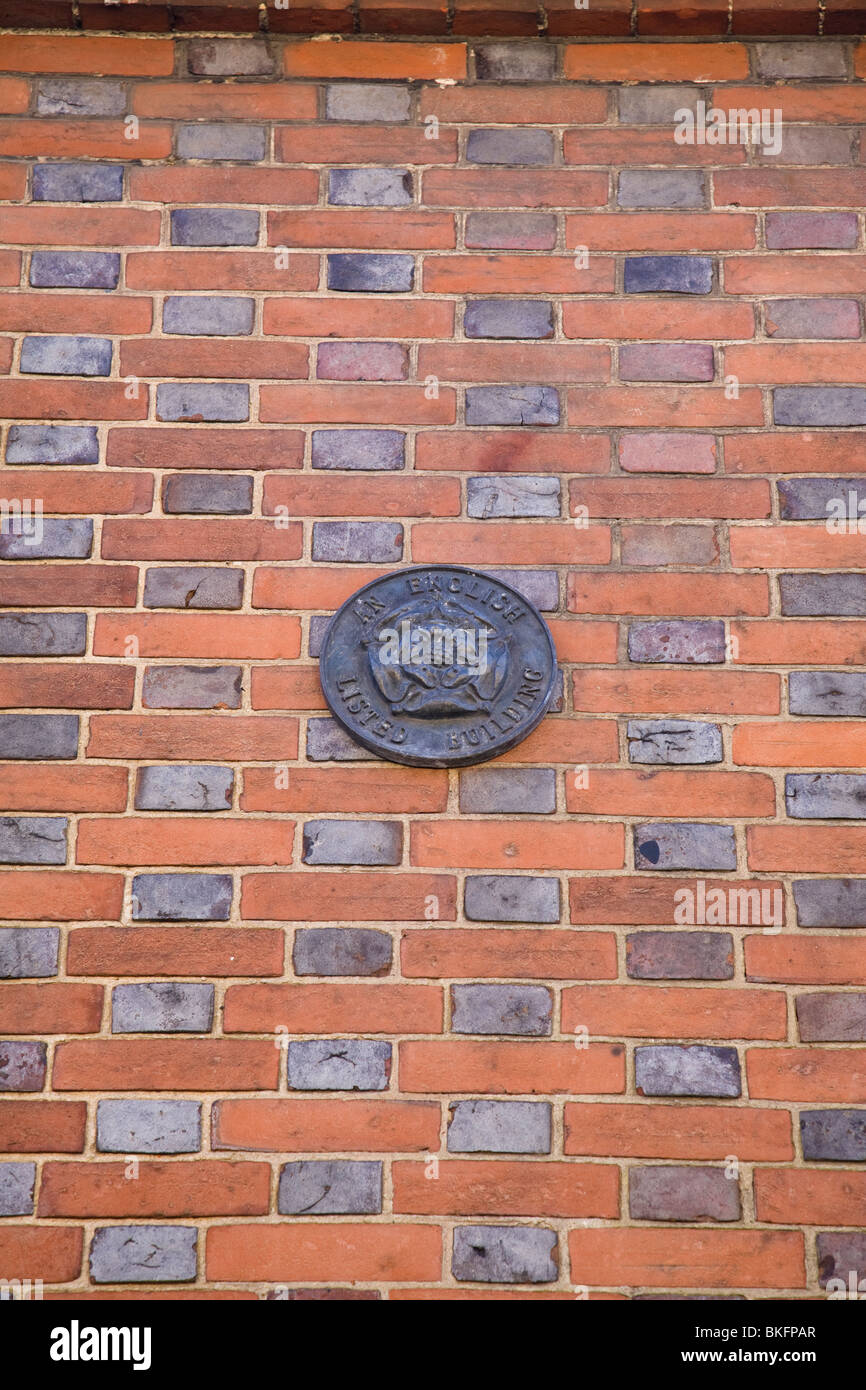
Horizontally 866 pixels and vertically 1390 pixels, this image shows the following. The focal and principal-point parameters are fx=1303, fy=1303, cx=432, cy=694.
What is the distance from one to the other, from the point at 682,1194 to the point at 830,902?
21.6 inches

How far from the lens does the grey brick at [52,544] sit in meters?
2.42

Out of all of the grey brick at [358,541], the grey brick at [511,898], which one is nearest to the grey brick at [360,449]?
the grey brick at [358,541]

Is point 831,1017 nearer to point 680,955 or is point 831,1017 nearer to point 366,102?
point 680,955

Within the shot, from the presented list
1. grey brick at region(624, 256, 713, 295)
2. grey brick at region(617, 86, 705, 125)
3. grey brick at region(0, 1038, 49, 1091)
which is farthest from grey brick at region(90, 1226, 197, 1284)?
grey brick at region(617, 86, 705, 125)

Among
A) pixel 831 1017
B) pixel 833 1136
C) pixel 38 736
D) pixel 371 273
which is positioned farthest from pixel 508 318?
pixel 833 1136

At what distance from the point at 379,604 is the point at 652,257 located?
897mm

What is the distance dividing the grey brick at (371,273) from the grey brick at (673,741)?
3.21 feet

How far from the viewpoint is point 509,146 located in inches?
104

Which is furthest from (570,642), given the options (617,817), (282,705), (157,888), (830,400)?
(157,888)

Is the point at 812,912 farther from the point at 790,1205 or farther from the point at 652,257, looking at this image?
the point at 652,257

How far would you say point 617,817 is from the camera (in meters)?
2.29

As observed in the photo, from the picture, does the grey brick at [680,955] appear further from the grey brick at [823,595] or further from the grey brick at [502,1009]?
the grey brick at [823,595]

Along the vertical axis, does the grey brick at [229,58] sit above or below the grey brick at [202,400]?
above
